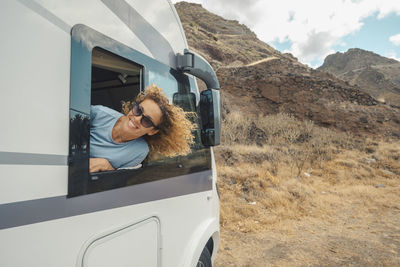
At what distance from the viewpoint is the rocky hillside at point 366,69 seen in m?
39.3

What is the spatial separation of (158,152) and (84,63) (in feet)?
2.22

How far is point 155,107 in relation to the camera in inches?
59.1

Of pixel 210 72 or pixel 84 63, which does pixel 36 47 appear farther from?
pixel 210 72

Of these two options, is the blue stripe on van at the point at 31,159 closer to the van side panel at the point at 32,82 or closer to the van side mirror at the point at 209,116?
the van side panel at the point at 32,82

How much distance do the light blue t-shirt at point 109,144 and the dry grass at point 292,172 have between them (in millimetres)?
4494

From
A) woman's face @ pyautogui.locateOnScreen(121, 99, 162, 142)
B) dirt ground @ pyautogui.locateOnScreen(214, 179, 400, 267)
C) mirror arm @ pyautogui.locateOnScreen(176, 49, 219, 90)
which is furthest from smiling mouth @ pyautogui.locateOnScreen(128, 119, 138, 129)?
dirt ground @ pyautogui.locateOnScreen(214, 179, 400, 267)

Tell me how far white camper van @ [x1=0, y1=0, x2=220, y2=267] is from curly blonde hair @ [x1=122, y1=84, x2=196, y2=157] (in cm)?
5

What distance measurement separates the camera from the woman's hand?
113cm

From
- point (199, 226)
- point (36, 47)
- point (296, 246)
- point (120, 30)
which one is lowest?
point (296, 246)

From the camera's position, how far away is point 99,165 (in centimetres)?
117

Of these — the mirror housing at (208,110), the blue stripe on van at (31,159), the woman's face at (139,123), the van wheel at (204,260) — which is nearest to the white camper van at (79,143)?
the blue stripe on van at (31,159)

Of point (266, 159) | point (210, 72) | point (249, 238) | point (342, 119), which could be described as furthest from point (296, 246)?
point (342, 119)

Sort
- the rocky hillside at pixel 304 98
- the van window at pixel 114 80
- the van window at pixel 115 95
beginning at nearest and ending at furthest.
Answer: the van window at pixel 115 95, the van window at pixel 114 80, the rocky hillside at pixel 304 98

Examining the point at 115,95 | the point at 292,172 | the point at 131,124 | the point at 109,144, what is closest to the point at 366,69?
the point at 292,172
